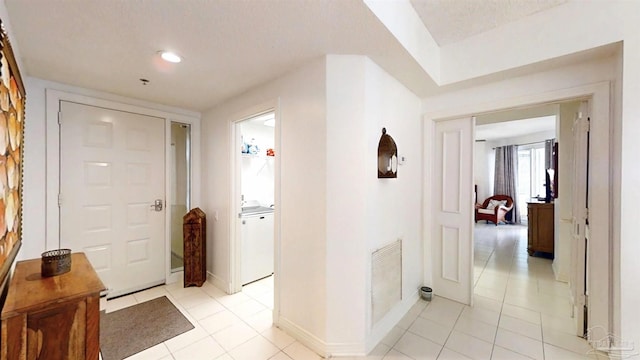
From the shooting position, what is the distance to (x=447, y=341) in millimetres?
2045

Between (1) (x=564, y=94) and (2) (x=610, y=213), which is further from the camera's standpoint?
(1) (x=564, y=94)

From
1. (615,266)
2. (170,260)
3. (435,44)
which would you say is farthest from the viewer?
(170,260)

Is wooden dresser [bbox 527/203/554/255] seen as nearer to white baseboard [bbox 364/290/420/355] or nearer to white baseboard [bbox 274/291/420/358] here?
white baseboard [bbox 364/290/420/355]

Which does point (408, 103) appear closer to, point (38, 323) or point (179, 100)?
point (179, 100)

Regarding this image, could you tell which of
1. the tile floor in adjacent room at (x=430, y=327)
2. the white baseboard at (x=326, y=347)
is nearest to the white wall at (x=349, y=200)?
the white baseboard at (x=326, y=347)

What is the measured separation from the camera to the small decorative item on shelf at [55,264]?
132 cm

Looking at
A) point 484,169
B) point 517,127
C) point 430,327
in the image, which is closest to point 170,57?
point 430,327

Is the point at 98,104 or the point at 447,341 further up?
the point at 98,104

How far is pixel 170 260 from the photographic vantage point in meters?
3.19

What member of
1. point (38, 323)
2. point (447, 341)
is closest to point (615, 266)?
point (447, 341)

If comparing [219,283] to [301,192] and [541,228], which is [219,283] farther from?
[541,228]

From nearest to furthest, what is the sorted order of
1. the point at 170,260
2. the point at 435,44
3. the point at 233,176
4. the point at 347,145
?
the point at 347,145 → the point at 435,44 → the point at 233,176 → the point at 170,260

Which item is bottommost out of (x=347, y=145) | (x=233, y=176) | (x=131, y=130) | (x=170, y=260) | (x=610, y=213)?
(x=170, y=260)

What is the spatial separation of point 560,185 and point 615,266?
205cm
